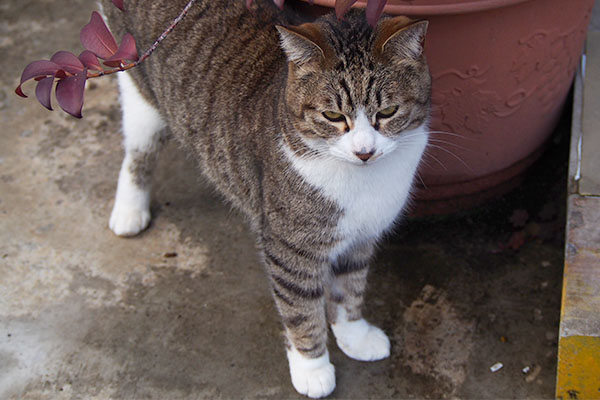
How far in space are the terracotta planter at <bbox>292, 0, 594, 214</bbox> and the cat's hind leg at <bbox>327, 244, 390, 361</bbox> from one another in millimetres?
465

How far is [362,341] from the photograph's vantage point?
7.11 ft

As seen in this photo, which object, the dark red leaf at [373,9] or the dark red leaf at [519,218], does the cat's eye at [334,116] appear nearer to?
the dark red leaf at [373,9]

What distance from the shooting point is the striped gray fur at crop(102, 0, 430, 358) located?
161 cm

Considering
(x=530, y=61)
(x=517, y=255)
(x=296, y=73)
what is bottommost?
(x=517, y=255)

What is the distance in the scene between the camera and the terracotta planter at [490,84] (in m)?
2.03

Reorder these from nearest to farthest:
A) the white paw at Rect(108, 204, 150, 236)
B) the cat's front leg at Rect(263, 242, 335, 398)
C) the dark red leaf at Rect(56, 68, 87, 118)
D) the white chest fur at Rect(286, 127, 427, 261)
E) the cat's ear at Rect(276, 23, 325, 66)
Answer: the dark red leaf at Rect(56, 68, 87, 118) < the cat's ear at Rect(276, 23, 325, 66) < the white chest fur at Rect(286, 127, 427, 261) < the cat's front leg at Rect(263, 242, 335, 398) < the white paw at Rect(108, 204, 150, 236)

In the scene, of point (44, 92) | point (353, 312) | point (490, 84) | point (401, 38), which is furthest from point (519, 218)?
point (44, 92)

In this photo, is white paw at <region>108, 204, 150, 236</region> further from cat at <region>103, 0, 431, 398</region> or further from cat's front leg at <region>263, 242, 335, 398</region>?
cat's front leg at <region>263, 242, 335, 398</region>

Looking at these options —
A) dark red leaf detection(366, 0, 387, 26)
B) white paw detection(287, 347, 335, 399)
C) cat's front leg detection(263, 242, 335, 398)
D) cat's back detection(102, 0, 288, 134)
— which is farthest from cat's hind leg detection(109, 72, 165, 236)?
dark red leaf detection(366, 0, 387, 26)

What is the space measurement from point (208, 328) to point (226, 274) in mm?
247

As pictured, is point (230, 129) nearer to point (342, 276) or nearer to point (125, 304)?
point (342, 276)

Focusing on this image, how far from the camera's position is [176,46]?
2.19 metres

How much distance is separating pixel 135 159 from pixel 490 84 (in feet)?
4.33

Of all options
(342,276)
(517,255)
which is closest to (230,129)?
(342,276)
